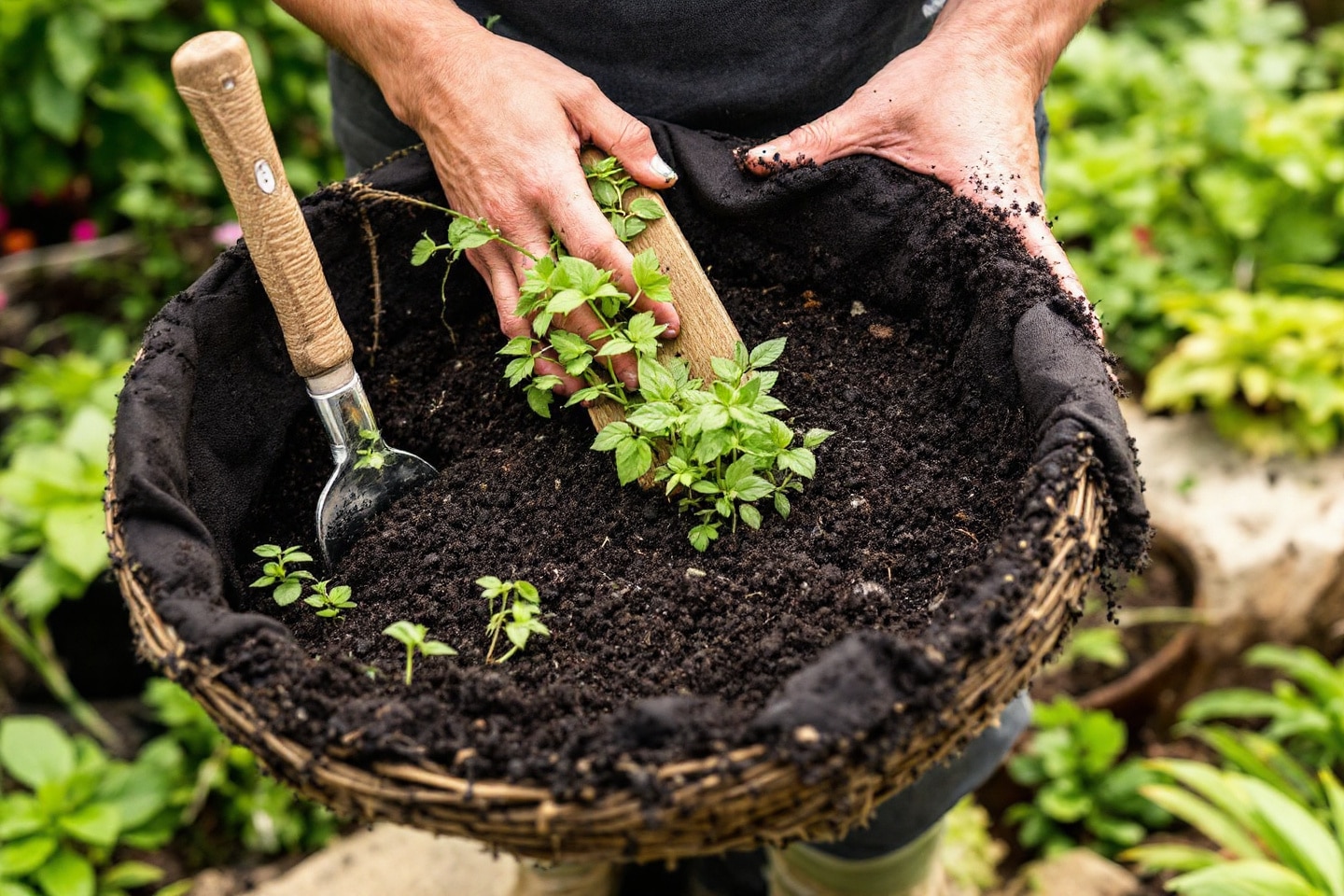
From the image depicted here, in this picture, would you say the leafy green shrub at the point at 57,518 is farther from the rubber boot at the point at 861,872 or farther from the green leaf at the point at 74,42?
the rubber boot at the point at 861,872

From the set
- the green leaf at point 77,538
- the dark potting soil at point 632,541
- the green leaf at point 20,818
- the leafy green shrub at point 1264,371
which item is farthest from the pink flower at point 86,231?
the leafy green shrub at point 1264,371

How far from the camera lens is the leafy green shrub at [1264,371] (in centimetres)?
287

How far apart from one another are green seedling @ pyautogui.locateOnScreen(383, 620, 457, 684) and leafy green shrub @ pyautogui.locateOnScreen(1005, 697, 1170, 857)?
187 cm

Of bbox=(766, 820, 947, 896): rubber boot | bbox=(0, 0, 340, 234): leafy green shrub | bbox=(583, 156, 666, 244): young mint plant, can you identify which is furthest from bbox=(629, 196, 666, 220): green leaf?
bbox=(0, 0, 340, 234): leafy green shrub

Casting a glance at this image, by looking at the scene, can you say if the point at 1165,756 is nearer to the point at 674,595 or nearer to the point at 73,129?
the point at 674,595

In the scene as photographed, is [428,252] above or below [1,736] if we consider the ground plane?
above

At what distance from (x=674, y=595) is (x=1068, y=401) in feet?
1.78

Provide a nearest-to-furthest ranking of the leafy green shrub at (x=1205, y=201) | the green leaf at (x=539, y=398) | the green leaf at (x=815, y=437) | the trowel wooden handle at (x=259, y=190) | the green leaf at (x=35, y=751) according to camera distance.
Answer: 1. the trowel wooden handle at (x=259, y=190)
2. the green leaf at (x=815, y=437)
3. the green leaf at (x=539, y=398)
4. the green leaf at (x=35, y=751)
5. the leafy green shrub at (x=1205, y=201)

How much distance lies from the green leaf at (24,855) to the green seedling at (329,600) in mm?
1309

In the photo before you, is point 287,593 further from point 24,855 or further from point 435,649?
point 24,855

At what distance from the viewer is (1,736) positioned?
2.36m

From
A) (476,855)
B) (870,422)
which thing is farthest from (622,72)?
(476,855)

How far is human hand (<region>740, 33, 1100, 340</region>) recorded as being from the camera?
1497 millimetres

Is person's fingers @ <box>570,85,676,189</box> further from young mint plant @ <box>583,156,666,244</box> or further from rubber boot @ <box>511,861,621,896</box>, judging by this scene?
rubber boot @ <box>511,861,621,896</box>
